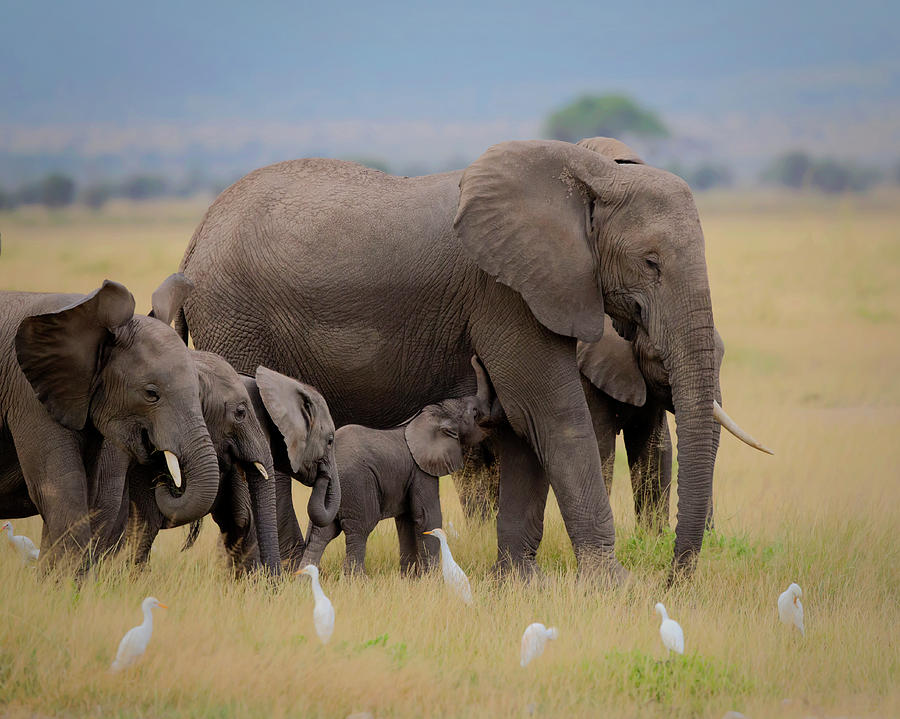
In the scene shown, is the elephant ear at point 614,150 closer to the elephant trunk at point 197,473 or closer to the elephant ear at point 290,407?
the elephant ear at point 290,407

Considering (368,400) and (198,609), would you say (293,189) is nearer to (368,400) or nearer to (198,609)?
(368,400)

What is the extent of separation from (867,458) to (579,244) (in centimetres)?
697

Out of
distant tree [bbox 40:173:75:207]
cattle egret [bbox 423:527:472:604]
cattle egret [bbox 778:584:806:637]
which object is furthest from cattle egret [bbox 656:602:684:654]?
distant tree [bbox 40:173:75:207]

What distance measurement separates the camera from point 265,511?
7367mm

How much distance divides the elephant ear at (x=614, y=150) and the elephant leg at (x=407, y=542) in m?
2.61

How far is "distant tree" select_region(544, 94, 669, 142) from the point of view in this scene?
81312 mm

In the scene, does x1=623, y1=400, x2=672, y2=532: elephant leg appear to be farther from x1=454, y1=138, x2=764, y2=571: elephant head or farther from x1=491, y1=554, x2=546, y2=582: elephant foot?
x1=454, y1=138, x2=764, y2=571: elephant head

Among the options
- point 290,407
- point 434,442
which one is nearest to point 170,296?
point 290,407

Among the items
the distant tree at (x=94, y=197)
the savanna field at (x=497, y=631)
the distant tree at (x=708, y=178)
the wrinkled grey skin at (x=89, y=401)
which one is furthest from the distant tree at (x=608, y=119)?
the wrinkled grey skin at (x=89, y=401)

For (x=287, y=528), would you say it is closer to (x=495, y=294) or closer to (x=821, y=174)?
(x=495, y=294)

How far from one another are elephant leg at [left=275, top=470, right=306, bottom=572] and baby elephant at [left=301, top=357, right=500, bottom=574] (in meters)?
0.15

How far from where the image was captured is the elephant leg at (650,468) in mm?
8977

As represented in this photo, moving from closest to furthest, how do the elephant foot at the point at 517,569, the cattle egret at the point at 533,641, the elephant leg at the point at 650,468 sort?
1. the cattle egret at the point at 533,641
2. the elephant foot at the point at 517,569
3. the elephant leg at the point at 650,468

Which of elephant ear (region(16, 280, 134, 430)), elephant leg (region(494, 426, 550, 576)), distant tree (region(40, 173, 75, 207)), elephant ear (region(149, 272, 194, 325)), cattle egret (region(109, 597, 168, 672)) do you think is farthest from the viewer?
distant tree (region(40, 173, 75, 207))
